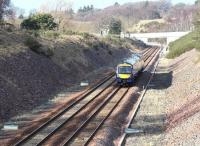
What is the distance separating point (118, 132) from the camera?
85.1 feet

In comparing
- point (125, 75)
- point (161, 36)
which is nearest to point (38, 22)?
point (125, 75)

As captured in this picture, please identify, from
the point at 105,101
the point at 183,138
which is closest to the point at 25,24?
the point at 105,101

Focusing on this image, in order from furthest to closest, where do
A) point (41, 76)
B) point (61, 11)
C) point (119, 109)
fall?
1. point (61, 11)
2. point (41, 76)
3. point (119, 109)

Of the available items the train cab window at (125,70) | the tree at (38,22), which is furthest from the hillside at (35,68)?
the tree at (38,22)

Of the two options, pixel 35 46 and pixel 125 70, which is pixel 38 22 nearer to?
pixel 35 46

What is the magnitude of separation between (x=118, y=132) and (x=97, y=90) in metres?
16.7

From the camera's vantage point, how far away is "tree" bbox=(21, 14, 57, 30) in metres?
72.1

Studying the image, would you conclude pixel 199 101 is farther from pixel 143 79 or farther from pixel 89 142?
pixel 143 79

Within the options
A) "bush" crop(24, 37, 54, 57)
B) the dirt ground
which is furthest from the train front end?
"bush" crop(24, 37, 54, 57)

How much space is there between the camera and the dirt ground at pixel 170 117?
22.7 meters

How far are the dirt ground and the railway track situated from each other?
2.15 m

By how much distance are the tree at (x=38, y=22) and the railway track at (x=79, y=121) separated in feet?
107

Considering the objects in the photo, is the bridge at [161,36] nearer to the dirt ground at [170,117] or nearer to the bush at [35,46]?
the bush at [35,46]

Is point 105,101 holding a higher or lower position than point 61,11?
lower
